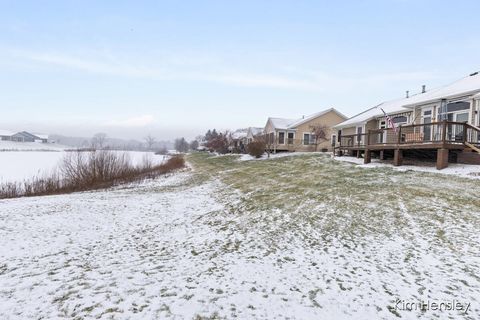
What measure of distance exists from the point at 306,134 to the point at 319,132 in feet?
8.32

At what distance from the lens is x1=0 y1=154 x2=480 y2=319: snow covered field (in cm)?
336

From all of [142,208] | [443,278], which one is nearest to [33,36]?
[142,208]

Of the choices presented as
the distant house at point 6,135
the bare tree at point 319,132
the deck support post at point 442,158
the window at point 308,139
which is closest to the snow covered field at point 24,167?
the window at point 308,139

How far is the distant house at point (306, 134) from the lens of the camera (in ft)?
110

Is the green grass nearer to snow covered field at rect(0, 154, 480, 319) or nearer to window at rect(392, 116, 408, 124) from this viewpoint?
snow covered field at rect(0, 154, 480, 319)

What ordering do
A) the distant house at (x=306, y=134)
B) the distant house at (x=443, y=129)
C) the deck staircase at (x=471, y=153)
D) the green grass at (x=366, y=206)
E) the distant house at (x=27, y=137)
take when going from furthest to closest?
1. the distant house at (x=27, y=137)
2. the distant house at (x=306, y=134)
3. the distant house at (x=443, y=129)
4. the deck staircase at (x=471, y=153)
5. the green grass at (x=366, y=206)

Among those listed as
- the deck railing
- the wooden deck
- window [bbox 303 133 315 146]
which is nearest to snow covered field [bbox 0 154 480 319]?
the wooden deck

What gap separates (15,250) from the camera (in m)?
5.62

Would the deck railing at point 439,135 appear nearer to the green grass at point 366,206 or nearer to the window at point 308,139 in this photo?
the green grass at point 366,206

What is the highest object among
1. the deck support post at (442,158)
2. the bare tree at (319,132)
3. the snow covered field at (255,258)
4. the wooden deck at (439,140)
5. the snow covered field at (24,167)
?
the bare tree at (319,132)

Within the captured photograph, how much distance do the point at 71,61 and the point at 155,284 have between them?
84.6ft

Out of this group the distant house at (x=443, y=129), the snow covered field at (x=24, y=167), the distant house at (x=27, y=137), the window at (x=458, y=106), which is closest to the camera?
the distant house at (x=443, y=129)

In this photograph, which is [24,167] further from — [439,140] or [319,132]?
[439,140]

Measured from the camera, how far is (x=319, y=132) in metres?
31.9
